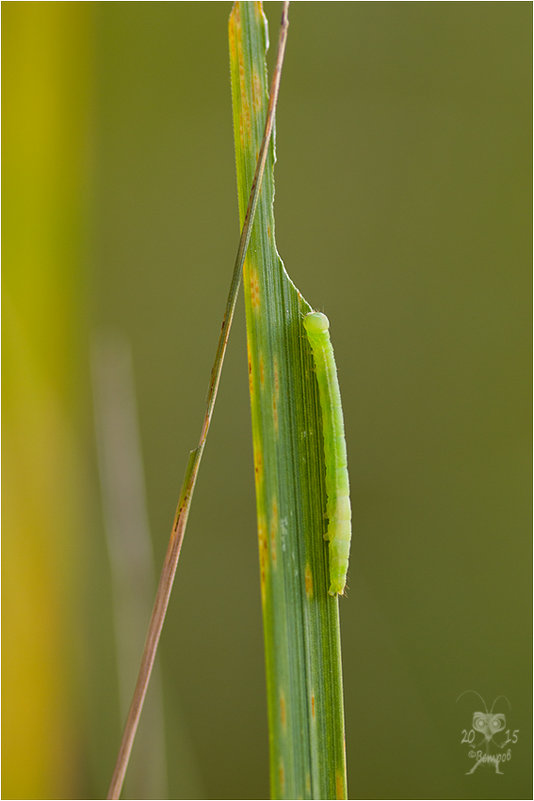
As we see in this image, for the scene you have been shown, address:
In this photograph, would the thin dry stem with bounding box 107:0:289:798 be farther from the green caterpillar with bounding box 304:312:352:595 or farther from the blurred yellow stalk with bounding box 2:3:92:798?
the blurred yellow stalk with bounding box 2:3:92:798

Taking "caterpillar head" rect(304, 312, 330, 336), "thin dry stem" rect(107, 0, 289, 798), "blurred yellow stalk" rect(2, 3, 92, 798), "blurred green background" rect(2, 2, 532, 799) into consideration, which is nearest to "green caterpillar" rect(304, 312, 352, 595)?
"caterpillar head" rect(304, 312, 330, 336)

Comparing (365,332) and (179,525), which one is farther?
(365,332)

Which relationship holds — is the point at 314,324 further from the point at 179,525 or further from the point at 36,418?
the point at 36,418

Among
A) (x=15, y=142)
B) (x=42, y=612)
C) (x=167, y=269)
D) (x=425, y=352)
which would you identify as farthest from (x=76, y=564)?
(x=425, y=352)

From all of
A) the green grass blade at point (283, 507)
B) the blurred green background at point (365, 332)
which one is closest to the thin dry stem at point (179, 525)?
the green grass blade at point (283, 507)

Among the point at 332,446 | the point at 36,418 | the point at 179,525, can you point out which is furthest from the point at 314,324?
the point at 36,418

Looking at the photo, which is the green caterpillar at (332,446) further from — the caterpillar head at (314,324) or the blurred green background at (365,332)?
the blurred green background at (365,332)

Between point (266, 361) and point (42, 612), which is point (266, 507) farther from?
point (42, 612)
